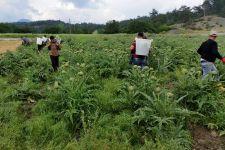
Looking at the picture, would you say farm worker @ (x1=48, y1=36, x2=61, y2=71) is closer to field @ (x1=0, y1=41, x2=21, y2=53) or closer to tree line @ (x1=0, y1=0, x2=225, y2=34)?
field @ (x1=0, y1=41, x2=21, y2=53)

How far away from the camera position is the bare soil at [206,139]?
7424mm

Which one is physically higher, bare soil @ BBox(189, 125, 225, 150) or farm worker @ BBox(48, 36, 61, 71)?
farm worker @ BBox(48, 36, 61, 71)

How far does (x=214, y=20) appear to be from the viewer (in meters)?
117

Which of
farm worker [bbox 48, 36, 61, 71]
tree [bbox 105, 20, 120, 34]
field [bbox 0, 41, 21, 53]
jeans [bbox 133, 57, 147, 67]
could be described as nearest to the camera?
jeans [bbox 133, 57, 147, 67]

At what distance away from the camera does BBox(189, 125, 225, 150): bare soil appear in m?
7.42

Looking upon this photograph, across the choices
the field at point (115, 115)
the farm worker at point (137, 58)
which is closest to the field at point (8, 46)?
the farm worker at point (137, 58)

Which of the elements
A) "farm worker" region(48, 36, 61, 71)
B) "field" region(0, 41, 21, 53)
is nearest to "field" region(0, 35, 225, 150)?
"farm worker" region(48, 36, 61, 71)

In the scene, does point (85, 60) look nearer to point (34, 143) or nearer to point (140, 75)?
point (140, 75)

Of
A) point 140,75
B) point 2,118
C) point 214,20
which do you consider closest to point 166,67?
point 140,75

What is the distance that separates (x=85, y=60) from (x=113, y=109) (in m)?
5.03

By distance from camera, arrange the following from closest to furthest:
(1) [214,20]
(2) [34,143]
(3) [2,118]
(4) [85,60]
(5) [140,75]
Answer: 1. (2) [34,143]
2. (3) [2,118]
3. (5) [140,75]
4. (4) [85,60]
5. (1) [214,20]

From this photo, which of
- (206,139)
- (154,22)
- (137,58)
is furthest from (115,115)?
(154,22)

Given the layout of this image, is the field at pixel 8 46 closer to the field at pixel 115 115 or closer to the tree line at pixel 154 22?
the field at pixel 115 115

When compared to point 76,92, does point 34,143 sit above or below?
below
